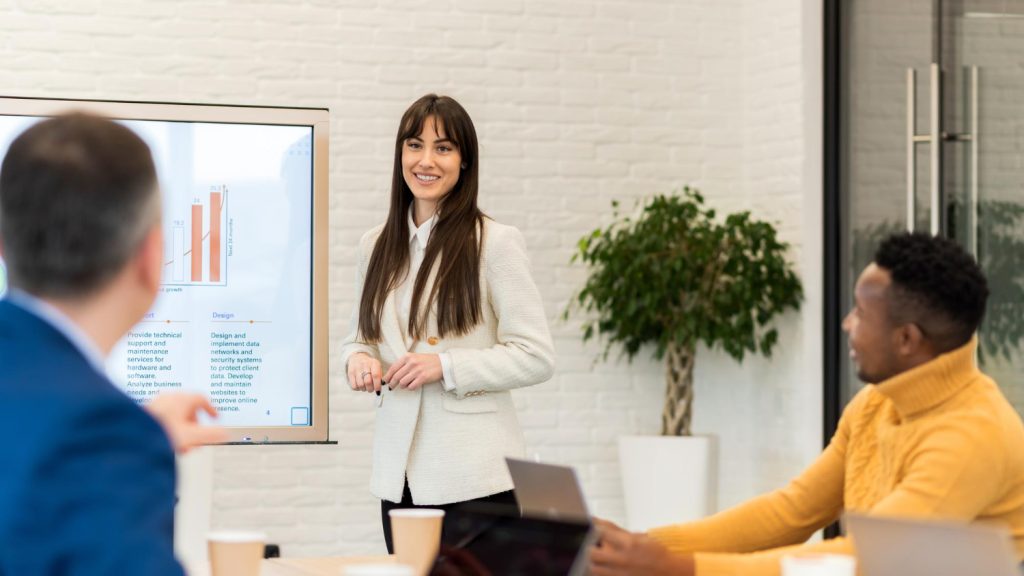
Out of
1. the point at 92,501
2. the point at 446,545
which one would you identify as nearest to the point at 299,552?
the point at 446,545

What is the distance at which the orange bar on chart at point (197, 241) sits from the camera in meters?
4.39

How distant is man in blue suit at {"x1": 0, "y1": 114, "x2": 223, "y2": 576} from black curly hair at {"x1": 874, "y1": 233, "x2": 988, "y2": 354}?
1.18 m

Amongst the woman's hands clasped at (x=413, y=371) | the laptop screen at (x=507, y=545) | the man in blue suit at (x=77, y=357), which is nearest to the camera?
the man in blue suit at (x=77, y=357)

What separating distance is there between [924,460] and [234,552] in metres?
0.90

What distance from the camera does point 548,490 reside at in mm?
1803

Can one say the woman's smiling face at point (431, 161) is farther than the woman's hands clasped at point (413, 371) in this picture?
Yes

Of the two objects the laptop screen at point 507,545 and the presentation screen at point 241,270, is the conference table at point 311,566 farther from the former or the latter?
the presentation screen at point 241,270

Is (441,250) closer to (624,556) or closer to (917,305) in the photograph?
(917,305)

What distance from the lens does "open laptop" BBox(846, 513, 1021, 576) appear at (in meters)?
1.30

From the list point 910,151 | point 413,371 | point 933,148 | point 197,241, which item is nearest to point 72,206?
point 413,371

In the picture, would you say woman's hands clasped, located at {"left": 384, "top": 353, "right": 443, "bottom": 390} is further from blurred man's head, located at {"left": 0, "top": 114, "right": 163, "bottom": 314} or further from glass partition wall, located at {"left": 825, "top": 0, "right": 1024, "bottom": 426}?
glass partition wall, located at {"left": 825, "top": 0, "right": 1024, "bottom": 426}

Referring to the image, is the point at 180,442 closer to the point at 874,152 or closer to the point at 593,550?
the point at 593,550

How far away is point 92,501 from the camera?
2.95ft

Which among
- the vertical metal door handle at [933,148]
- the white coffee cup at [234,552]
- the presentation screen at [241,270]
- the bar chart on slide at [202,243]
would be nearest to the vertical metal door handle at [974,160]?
the vertical metal door handle at [933,148]
